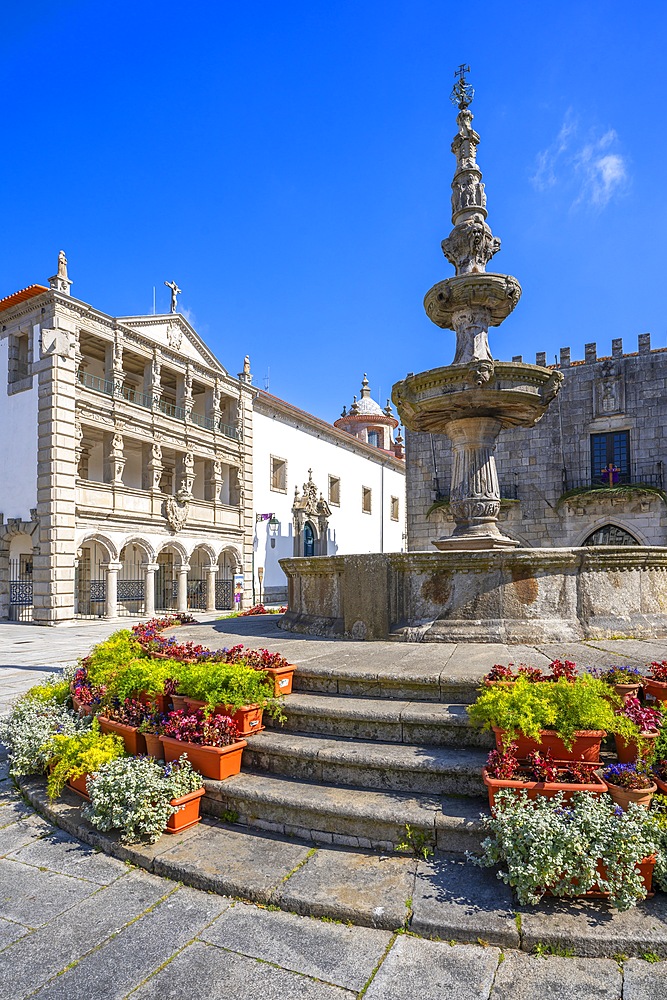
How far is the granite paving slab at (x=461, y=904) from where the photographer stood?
2.96 meters

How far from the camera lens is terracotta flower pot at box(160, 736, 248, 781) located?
4.48 metres

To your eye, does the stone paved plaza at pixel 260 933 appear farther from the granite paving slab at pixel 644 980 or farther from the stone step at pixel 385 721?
the stone step at pixel 385 721

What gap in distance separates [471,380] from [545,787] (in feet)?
19.4

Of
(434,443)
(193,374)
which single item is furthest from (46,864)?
(193,374)

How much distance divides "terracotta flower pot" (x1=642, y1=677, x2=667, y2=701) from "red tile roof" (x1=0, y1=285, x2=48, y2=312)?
21.9m

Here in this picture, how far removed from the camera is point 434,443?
25.5 metres

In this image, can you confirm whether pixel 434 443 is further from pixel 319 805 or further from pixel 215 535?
pixel 319 805

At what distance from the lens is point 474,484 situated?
8891 millimetres

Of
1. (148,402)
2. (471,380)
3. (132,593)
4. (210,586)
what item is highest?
(148,402)

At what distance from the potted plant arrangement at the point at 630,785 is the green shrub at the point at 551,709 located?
0.81 ft

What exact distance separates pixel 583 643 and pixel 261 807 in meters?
4.02

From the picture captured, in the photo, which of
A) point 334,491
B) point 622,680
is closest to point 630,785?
point 622,680

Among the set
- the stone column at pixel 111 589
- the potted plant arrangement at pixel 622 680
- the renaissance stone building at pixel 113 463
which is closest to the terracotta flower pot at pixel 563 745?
the potted plant arrangement at pixel 622 680

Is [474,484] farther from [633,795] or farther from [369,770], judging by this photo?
[633,795]
